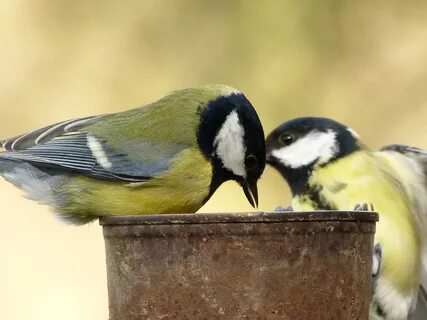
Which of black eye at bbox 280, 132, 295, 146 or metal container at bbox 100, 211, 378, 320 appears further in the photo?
black eye at bbox 280, 132, 295, 146

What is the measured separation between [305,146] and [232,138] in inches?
24.2

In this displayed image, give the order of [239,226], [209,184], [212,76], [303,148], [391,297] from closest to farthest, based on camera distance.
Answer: [239,226], [209,184], [391,297], [303,148], [212,76]

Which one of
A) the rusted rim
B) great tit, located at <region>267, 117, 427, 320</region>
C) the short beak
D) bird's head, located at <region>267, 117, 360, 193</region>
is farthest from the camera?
bird's head, located at <region>267, 117, 360, 193</region>

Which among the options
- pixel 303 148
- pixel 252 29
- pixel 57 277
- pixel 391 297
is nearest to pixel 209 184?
pixel 391 297

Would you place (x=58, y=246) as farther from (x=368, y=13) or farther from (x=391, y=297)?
(x=391, y=297)

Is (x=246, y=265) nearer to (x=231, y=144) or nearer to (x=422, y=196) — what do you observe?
(x=231, y=144)

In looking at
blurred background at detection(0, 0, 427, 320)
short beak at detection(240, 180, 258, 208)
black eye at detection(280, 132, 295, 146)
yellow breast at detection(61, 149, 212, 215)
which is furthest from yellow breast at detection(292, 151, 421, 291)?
blurred background at detection(0, 0, 427, 320)

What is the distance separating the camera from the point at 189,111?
161 centimetres

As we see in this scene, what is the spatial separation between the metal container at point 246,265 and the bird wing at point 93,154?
1.47ft

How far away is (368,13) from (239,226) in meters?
2.36

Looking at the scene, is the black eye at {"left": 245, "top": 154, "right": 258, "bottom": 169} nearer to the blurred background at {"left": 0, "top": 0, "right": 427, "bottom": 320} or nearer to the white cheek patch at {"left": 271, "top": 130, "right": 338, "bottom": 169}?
the white cheek patch at {"left": 271, "top": 130, "right": 338, "bottom": 169}

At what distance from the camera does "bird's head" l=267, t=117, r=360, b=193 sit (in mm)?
2057

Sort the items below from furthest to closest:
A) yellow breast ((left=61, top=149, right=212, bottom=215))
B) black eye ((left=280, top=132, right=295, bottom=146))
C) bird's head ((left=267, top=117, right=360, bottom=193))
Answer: black eye ((left=280, top=132, right=295, bottom=146))
bird's head ((left=267, top=117, right=360, bottom=193))
yellow breast ((left=61, top=149, right=212, bottom=215))

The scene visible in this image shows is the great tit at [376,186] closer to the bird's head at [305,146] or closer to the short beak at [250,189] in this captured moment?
the bird's head at [305,146]
